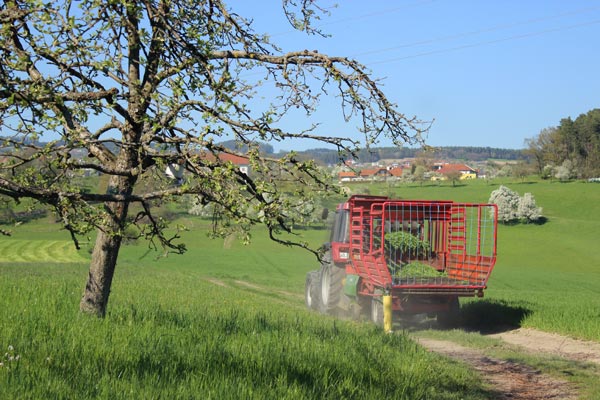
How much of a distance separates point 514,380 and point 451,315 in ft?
18.0

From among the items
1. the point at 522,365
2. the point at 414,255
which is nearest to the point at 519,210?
the point at 414,255

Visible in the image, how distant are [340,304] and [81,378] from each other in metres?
11.1

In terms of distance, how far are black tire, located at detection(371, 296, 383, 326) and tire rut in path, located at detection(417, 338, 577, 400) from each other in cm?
285

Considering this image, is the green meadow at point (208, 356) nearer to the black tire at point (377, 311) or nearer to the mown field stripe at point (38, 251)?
the black tire at point (377, 311)

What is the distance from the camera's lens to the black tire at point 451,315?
14.2m

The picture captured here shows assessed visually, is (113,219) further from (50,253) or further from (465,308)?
(50,253)

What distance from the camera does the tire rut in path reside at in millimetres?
8031

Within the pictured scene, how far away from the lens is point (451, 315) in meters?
14.4

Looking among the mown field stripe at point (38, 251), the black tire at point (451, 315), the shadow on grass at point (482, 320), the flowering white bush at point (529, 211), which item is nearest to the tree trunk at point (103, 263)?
the black tire at point (451, 315)

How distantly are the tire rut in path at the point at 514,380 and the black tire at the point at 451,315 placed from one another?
2.79 m

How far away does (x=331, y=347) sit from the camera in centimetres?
752

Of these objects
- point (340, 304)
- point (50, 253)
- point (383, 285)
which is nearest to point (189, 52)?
point (383, 285)

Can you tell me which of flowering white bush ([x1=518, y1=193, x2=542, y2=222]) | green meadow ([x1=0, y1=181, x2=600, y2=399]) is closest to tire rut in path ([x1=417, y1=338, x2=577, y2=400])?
green meadow ([x1=0, y1=181, x2=600, y2=399])

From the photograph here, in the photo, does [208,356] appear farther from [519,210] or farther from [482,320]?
[519,210]
